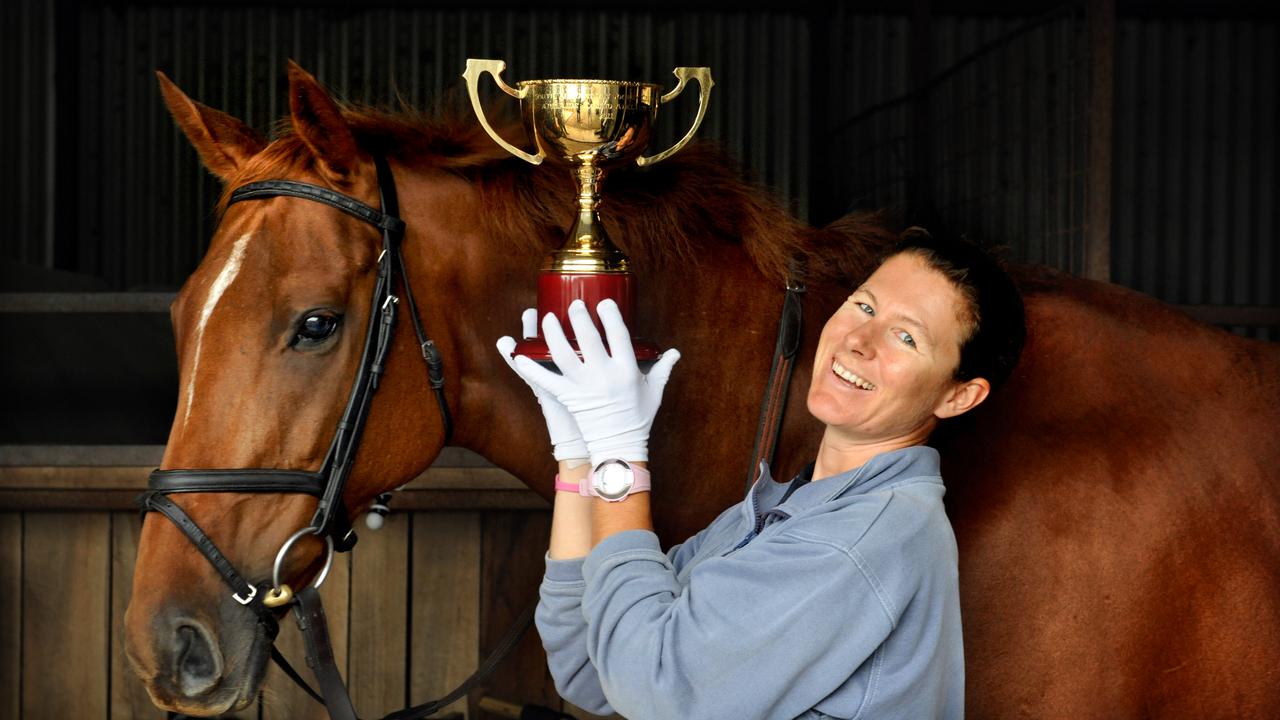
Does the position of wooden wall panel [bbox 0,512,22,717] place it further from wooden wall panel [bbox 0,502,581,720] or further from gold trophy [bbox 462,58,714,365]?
gold trophy [bbox 462,58,714,365]

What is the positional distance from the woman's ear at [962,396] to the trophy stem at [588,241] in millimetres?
520

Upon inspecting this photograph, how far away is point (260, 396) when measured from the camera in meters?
1.65

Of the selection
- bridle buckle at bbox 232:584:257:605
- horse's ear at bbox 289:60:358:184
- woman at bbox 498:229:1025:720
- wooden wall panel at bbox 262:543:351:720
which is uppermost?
horse's ear at bbox 289:60:358:184

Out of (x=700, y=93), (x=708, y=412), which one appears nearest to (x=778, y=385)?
(x=708, y=412)

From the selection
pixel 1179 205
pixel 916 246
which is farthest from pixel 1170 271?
pixel 916 246

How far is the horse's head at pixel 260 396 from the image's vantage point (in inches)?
64.6

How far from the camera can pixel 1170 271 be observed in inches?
347

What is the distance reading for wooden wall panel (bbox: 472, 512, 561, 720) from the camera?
3.04m

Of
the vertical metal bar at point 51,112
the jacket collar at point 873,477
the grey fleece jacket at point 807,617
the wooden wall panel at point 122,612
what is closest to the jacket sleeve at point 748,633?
the grey fleece jacket at point 807,617

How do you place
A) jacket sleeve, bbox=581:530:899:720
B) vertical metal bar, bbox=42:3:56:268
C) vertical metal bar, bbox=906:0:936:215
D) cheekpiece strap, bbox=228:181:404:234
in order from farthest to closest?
vertical metal bar, bbox=42:3:56:268 < vertical metal bar, bbox=906:0:936:215 < cheekpiece strap, bbox=228:181:404:234 < jacket sleeve, bbox=581:530:899:720

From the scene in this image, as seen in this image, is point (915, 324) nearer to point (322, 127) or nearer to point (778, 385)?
point (778, 385)

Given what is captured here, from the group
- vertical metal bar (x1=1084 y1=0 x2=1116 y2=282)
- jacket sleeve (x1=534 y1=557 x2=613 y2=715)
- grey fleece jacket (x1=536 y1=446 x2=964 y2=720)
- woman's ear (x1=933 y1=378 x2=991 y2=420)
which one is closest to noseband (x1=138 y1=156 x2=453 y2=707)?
jacket sleeve (x1=534 y1=557 x2=613 y2=715)

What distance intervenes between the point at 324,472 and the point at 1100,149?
2.48 meters

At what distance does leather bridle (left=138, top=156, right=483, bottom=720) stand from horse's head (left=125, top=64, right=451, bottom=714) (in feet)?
0.04
